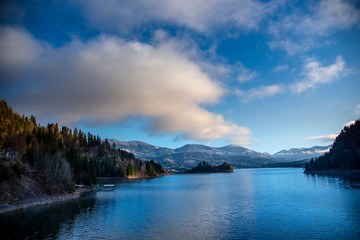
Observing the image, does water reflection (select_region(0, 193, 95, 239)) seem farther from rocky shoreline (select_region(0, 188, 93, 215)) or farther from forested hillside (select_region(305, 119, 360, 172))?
forested hillside (select_region(305, 119, 360, 172))

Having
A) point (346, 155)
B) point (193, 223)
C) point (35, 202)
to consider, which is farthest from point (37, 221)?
point (346, 155)

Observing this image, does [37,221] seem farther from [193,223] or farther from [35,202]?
[193,223]

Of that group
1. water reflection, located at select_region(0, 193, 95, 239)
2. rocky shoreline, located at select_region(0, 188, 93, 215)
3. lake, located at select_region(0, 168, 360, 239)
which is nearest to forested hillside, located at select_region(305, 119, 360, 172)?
lake, located at select_region(0, 168, 360, 239)

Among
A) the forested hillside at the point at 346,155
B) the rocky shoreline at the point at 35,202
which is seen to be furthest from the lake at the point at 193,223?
the forested hillside at the point at 346,155

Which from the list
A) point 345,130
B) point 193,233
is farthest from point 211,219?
point 345,130

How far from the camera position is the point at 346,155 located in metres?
161

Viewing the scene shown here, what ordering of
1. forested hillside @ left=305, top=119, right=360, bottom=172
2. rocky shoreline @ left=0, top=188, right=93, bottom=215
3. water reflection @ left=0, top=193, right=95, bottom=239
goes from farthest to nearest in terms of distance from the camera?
forested hillside @ left=305, top=119, right=360, bottom=172 < rocky shoreline @ left=0, top=188, right=93, bottom=215 < water reflection @ left=0, top=193, right=95, bottom=239

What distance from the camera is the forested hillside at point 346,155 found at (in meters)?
157

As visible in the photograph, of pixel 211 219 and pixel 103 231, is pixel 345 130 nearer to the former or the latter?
pixel 211 219

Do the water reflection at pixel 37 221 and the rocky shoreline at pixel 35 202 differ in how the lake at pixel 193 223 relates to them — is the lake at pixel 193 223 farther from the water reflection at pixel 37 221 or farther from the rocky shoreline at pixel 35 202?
the rocky shoreline at pixel 35 202

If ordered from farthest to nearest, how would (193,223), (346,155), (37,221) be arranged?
(346,155)
(37,221)
(193,223)

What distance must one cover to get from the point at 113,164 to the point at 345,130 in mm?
197458

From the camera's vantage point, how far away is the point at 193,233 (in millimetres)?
32188

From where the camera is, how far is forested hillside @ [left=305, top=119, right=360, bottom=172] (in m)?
157
